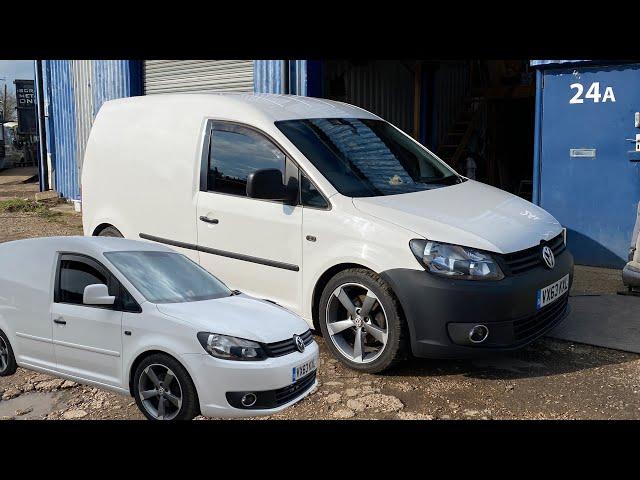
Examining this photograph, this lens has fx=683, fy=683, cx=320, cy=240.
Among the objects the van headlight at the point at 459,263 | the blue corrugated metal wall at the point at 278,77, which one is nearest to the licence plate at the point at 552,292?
the van headlight at the point at 459,263

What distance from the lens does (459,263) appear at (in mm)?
4551

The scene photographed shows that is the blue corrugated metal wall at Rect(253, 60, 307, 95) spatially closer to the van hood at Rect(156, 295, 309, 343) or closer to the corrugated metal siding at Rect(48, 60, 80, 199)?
the corrugated metal siding at Rect(48, 60, 80, 199)

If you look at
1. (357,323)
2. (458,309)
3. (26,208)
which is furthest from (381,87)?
(458,309)

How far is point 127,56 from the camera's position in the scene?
371 centimetres

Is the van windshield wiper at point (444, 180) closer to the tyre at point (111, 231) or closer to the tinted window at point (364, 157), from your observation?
the tinted window at point (364, 157)

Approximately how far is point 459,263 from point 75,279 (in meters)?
2.42

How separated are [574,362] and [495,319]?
1000mm

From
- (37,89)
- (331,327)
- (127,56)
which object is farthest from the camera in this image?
(37,89)

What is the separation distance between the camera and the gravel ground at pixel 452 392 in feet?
13.5

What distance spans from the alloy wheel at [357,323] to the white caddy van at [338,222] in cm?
1

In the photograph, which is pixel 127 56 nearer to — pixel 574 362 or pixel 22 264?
pixel 22 264

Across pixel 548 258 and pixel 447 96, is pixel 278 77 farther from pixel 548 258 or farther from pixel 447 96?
pixel 548 258

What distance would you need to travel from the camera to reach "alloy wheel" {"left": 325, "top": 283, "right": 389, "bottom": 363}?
4.77 metres

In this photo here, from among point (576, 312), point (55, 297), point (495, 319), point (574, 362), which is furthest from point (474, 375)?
point (55, 297)
